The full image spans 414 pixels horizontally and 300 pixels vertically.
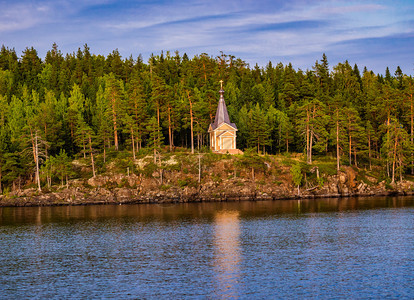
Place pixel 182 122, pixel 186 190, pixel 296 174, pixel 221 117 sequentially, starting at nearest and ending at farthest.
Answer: pixel 186 190 < pixel 296 174 < pixel 221 117 < pixel 182 122

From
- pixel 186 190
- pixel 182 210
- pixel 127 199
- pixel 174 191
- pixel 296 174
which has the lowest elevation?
pixel 182 210

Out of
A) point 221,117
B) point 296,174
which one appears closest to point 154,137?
point 221,117

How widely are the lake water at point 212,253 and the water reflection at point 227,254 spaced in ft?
0.30

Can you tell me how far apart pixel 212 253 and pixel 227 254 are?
1.52 meters

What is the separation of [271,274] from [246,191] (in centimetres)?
5571

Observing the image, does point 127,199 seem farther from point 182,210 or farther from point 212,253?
point 212,253

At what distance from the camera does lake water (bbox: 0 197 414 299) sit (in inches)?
1389

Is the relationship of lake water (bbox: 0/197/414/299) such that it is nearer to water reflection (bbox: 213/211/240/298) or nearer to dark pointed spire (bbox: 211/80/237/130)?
water reflection (bbox: 213/211/240/298)

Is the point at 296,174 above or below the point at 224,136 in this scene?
below

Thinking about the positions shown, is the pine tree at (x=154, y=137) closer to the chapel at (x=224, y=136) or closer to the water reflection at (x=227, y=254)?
the chapel at (x=224, y=136)

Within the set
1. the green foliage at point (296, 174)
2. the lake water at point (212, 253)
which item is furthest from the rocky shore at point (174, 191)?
the lake water at point (212, 253)

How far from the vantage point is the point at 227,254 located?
4666 centimetres

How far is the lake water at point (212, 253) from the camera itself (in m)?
35.3

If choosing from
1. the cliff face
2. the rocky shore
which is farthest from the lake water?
the cliff face
